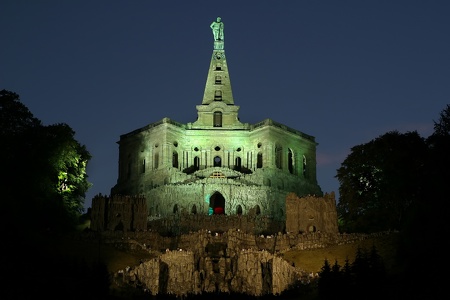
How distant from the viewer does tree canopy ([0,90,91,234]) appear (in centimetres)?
9450

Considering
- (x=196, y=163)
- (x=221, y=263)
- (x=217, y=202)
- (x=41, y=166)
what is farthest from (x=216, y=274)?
(x=196, y=163)

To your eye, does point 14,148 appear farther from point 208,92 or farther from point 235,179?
point 208,92

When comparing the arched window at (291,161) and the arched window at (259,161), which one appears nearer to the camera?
the arched window at (259,161)

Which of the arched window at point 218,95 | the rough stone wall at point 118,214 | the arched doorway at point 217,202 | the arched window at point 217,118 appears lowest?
the rough stone wall at point 118,214

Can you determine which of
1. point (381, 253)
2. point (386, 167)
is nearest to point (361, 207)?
point (386, 167)

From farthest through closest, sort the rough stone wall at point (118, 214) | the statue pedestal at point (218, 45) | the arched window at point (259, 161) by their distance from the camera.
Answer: the statue pedestal at point (218, 45) → the arched window at point (259, 161) → the rough stone wall at point (118, 214)

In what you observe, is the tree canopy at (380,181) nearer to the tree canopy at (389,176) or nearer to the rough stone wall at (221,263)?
the tree canopy at (389,176)

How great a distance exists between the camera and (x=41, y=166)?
327 ft

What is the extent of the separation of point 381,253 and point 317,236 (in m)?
9.00

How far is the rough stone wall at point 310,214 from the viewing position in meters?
95.9

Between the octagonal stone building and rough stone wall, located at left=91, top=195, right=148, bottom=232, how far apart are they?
1534 centimetres

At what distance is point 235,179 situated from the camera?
118 m

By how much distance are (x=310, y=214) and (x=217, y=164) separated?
30.3m

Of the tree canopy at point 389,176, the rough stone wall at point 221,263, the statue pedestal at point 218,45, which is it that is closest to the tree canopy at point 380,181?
the tree canopy at point 389,176
